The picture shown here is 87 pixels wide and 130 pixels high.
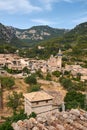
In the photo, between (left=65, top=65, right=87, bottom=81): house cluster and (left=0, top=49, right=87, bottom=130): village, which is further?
(left=65, top=65, right=87, bottom=81): house cluster

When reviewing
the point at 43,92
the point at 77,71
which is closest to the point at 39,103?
the point at 43,92

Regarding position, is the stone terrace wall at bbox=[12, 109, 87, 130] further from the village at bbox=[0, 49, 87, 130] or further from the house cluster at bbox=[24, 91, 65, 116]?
the house cluster at bbox=[24, 91, 65, 116]

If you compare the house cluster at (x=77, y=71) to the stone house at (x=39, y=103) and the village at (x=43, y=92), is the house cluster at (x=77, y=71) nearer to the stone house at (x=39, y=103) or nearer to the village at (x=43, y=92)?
the village at (x=43, y=92)

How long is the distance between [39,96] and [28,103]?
1.75 m

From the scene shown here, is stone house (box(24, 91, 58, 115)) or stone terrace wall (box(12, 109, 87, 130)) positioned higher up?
stone terrace wall (box(12, 109, 87, 130))

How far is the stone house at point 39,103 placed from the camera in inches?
1320

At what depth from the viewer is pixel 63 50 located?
118500 mm

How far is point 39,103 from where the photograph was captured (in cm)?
3400

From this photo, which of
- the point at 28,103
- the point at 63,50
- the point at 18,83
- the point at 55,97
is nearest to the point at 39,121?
the point at 28,103

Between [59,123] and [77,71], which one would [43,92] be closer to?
[59,123]

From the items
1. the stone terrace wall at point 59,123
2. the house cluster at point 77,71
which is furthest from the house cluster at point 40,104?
the house cluster at point 77,71

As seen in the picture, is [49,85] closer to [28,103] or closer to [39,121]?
[28,103]

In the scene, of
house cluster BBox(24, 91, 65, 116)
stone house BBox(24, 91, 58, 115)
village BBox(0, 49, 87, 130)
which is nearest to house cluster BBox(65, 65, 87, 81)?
village BBox(0, 49, 87, 130)

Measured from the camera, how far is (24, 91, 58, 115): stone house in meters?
33.5
